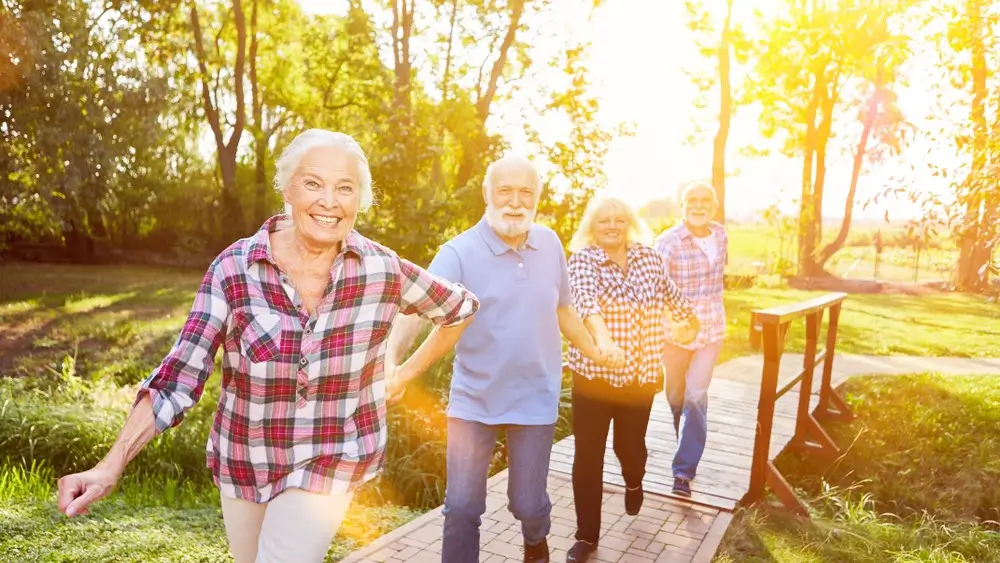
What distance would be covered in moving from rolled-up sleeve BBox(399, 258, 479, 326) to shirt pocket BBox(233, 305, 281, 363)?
50 cm

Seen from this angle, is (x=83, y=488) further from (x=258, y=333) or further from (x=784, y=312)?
(x=784, y=312)

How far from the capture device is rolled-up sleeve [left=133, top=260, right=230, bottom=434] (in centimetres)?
213

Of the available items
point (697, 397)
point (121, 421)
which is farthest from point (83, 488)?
point (121, 421)

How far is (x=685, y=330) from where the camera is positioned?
4.87m

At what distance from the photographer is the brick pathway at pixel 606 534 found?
14.7 ft

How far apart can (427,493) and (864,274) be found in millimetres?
21023

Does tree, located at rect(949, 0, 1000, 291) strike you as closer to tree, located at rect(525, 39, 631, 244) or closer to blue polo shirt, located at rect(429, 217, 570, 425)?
blue polo shirt, located at rect(429, 217, 570, 425)

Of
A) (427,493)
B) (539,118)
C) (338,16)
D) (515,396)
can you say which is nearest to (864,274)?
(539,118)

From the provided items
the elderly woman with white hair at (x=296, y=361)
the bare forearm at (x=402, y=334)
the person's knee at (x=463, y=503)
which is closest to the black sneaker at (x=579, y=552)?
the person's knee at (x=463, y=503)

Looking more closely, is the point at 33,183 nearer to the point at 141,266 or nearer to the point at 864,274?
the point at 141,266

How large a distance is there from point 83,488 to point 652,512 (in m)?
4.06

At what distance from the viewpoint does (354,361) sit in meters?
2.43

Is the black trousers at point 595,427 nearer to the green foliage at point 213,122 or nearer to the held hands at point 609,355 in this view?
the held hands at point 609,355

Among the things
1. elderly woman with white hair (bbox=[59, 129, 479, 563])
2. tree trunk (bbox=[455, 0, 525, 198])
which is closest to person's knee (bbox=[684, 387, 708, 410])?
elderly woman with white hair (bbox=[59, 129, 479, 563])
